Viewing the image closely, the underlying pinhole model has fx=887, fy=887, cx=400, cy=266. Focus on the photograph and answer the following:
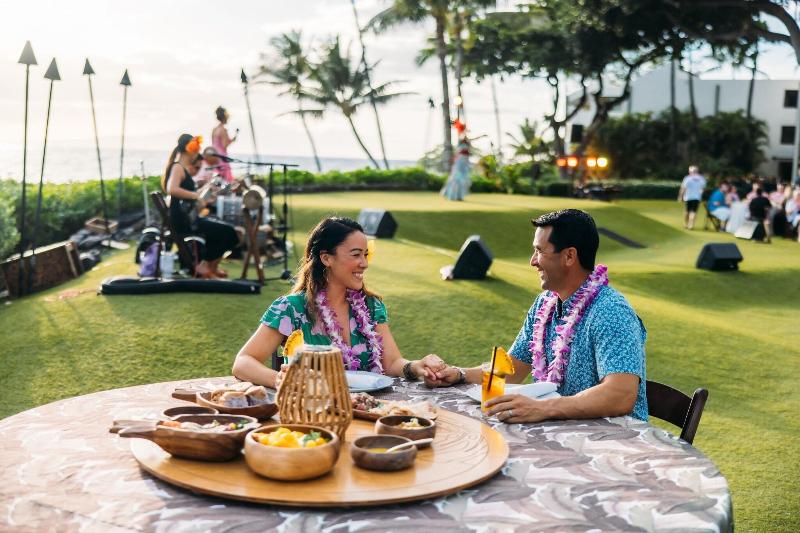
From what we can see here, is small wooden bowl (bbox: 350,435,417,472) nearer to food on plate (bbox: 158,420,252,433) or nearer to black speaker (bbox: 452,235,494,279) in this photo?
food on plate (bbox: 158,420,252,433)

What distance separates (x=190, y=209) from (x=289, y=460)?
27.1ft

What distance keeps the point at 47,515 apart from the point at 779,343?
8588 millimetres

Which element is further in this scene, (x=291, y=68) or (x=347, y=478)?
(x=291, y=68)

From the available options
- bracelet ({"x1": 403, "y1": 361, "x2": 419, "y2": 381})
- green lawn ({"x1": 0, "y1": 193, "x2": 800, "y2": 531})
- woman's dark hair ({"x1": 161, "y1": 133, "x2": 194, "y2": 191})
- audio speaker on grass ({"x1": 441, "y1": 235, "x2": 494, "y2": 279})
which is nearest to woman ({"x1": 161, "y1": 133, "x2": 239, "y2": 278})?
woman's dark hair ({"x1": 161, "y1": 133, "x2": 194, "y2": 191})

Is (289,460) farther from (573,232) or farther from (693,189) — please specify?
(693,189)

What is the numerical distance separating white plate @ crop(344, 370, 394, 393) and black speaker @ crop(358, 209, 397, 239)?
11171 millimetres

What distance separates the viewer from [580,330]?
312cm

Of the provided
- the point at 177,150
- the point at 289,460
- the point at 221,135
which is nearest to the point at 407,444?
the point at 289,460

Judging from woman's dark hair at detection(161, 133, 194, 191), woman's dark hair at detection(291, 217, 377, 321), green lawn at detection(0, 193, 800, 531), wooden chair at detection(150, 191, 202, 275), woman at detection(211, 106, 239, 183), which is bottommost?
green lawn at detection(0, 193, 800, 531)

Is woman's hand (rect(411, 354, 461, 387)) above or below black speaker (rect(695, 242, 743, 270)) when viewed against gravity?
above

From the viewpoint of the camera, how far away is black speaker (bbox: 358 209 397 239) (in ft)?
46.7

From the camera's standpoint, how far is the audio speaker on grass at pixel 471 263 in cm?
1016

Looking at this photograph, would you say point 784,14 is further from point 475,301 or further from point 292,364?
point 292,364

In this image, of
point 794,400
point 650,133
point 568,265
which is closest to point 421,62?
point 650,133
